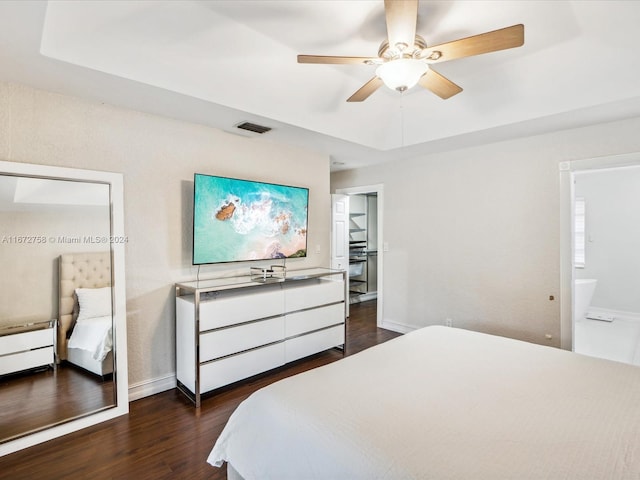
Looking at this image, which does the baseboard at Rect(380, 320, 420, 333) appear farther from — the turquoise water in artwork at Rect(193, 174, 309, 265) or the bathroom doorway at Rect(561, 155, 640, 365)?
the bathroom doorway at Rect(561, 155, 640, 365)

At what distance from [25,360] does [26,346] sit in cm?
9

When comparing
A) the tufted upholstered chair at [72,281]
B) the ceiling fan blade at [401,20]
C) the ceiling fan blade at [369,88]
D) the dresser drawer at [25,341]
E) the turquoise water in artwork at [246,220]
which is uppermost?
the ceiling fan blade at [401,20]

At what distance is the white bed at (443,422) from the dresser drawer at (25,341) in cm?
159

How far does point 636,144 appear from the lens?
2.86 meters

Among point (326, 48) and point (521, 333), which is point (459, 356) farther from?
point (326, 48)

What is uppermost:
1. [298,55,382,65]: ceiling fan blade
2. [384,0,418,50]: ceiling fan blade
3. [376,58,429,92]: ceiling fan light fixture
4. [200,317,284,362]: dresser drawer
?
[384,0,418,50]: ceiling fan blade

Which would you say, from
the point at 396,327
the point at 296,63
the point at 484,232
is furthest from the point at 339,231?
the point at 296,63

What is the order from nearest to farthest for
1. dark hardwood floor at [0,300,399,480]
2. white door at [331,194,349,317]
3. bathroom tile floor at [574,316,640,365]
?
dark hardwood floor at [0,300,399,480] < bathroom tile floor at [574,316,640,365] < white door at [331,194,349,317]

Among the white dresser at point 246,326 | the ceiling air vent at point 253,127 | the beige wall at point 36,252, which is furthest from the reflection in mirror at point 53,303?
the ceiling air vent at point 253,127

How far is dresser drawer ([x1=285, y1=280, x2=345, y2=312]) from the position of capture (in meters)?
3.27

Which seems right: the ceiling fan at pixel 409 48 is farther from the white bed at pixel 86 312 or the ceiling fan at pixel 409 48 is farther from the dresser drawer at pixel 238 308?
the white bed at pixel 86 312

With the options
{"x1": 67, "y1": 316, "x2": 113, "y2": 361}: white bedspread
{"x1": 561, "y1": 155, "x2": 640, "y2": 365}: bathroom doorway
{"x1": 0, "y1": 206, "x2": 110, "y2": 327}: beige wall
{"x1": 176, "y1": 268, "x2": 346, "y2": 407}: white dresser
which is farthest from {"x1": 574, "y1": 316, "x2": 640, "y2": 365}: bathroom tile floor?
{"x1": 0, "y1": 206, "x2": 110, "y2": 327}: beige wall

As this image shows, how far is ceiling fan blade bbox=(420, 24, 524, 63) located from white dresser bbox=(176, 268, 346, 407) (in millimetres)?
2210

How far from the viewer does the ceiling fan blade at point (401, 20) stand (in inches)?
58.9
